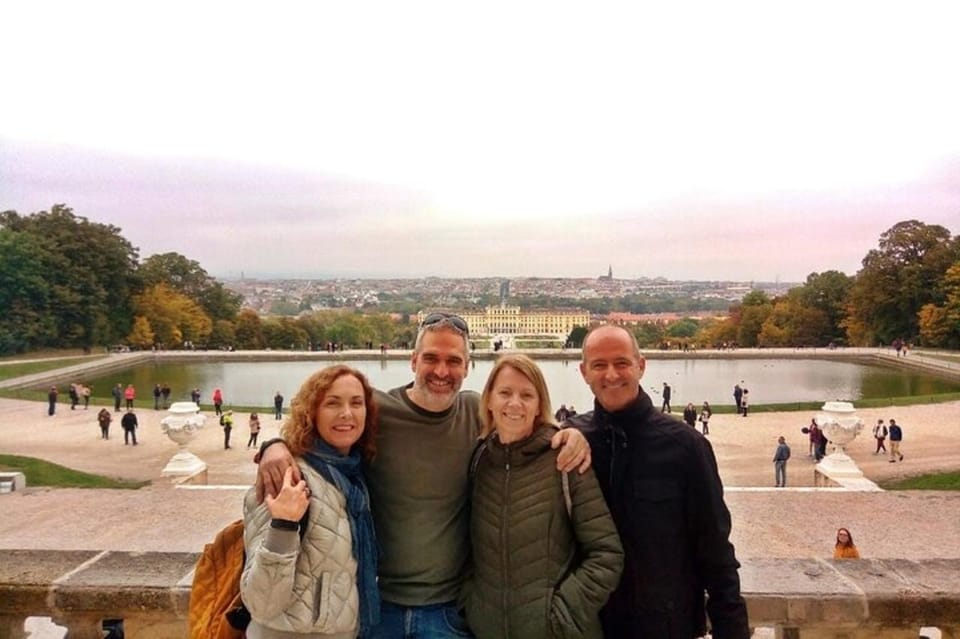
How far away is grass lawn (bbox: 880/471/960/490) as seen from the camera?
38.5 feet

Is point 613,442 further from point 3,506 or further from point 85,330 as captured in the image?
point 85,330

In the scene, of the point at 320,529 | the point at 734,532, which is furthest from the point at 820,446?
the point at 320,529

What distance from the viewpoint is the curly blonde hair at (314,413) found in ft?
7.13

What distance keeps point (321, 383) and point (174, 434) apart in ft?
39.7

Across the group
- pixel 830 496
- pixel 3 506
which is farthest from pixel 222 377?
pixel 830 496

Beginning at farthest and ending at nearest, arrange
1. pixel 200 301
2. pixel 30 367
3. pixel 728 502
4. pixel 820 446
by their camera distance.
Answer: pixel 200 301, pixel 30 367, pixel 820 446, pixel 728 502

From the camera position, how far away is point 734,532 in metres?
9.11

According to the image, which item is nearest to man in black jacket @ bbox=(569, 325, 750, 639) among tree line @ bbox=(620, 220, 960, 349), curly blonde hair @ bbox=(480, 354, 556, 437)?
curly blonde hair @ bbox=(480, 354, 556, 437)

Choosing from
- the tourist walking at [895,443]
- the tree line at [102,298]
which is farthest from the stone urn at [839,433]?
the tree line at [102,298]

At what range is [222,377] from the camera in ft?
111

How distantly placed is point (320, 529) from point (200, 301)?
57.7 metres

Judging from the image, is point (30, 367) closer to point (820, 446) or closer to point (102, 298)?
point (102, 298)

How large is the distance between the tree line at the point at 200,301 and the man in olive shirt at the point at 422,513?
45.1m

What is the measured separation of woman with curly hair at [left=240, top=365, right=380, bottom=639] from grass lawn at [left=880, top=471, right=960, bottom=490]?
480 inches
